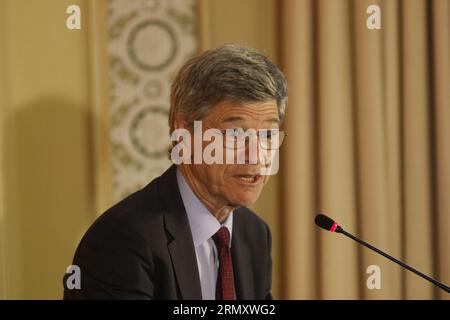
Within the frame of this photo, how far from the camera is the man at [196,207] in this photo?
1410mm

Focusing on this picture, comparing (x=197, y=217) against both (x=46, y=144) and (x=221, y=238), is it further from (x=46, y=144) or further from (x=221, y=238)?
(x=46, y=144)

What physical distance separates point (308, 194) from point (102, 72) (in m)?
0.77

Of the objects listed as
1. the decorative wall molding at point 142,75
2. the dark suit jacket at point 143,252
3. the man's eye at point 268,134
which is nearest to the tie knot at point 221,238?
the dark suit jacket at point 143,252

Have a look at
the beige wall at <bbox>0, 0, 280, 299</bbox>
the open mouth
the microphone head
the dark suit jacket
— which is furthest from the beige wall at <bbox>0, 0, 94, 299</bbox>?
the microphone head

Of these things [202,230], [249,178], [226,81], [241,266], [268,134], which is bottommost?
[241,266]

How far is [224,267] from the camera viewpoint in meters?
1.54

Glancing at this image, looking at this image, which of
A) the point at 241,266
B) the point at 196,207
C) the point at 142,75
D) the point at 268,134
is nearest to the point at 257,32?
the point at 142,75

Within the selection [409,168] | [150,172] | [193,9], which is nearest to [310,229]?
[409,168]

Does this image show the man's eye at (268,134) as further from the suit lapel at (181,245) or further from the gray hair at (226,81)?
the suit lapel at (181,245)

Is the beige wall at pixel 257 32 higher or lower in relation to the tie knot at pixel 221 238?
higher

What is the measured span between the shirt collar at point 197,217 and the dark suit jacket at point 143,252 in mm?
32

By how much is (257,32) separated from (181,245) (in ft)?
2.64

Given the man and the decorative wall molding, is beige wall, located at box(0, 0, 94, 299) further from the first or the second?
the man
